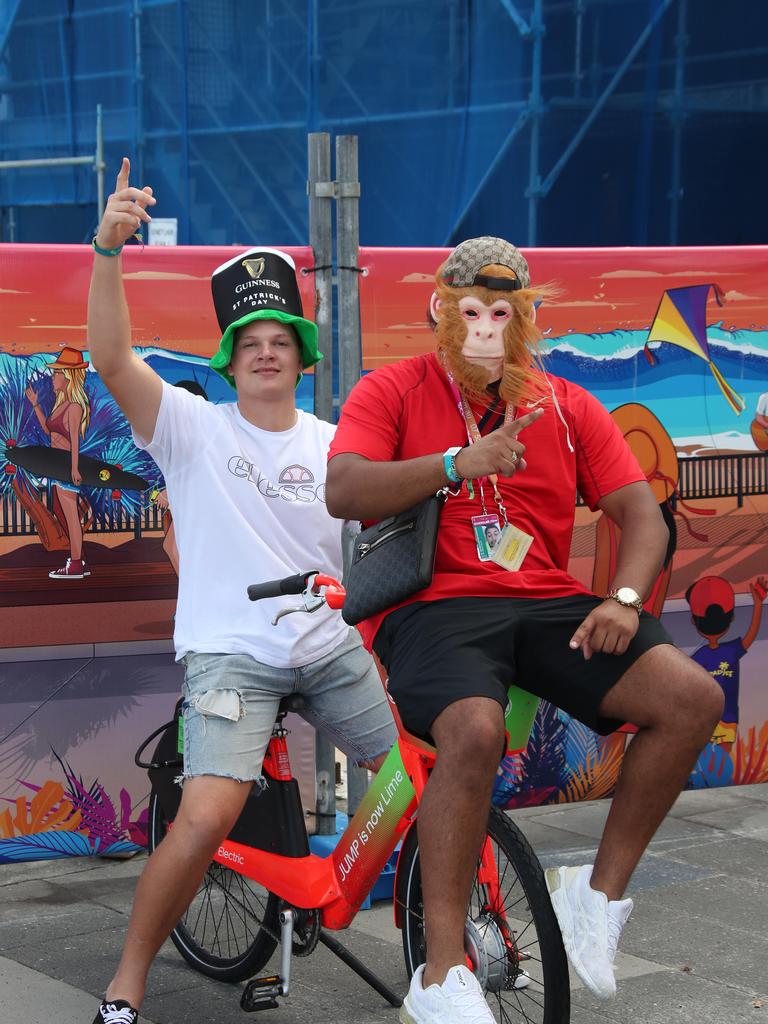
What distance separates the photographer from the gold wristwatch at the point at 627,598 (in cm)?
310

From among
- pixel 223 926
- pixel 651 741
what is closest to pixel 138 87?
pixel 223 926

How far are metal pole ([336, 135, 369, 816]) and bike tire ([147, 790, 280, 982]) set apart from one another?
2.01ft

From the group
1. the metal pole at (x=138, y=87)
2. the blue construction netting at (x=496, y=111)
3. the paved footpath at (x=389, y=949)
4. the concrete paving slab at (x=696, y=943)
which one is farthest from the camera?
the metal pole at (x=138, y=87)

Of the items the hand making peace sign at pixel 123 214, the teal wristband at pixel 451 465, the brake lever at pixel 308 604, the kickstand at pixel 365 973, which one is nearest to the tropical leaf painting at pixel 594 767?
the kickstand at pixel 365 973

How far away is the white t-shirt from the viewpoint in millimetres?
3605

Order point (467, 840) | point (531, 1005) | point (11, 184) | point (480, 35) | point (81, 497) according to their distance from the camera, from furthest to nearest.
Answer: point (11, 184) → point (480, 35) → point (81, 497) → point (531, 1005) → point (467, 840)

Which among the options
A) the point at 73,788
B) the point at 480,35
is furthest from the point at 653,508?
the point at 480,35

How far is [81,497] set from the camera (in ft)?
14.8

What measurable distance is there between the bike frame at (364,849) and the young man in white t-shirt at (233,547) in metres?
0.22

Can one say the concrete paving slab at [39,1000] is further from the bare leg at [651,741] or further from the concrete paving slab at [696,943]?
the concrete paving slab at [696,943]

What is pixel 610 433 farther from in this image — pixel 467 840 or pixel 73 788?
pixel 73 788

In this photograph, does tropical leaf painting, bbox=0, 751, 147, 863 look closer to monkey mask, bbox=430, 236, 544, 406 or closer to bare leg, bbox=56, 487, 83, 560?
bare leg, bbox=56, 487, 83, 560

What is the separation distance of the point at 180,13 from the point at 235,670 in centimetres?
1428

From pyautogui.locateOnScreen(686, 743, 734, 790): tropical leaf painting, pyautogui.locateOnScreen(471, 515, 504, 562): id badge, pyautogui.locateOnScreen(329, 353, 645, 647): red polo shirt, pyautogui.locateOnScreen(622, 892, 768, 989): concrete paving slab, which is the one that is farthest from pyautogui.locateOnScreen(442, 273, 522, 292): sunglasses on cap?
pyautogui.locateOnScreen(686, 743, 734, 790): tropical leaf painting
